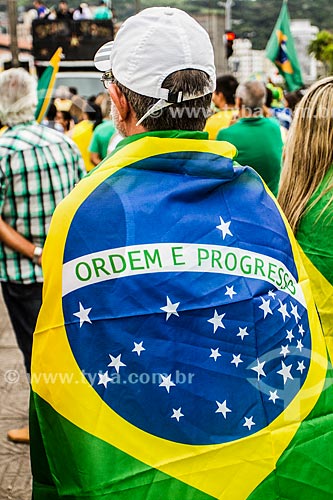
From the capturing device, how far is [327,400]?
223cm

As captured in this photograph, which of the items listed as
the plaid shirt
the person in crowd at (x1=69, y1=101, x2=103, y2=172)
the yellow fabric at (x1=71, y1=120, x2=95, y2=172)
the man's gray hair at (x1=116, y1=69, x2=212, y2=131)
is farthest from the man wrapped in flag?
the yellow fabric at (x1=71, y1=120, x2=95, y2=172)

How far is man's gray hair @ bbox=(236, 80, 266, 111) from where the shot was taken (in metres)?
6.26

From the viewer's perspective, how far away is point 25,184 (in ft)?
14.5

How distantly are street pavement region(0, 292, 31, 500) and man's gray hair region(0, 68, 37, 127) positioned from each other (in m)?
1.78

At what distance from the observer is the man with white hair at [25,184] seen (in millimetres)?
4398

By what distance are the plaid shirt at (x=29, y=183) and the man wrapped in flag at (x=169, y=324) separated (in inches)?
89.2

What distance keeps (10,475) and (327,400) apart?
257cm

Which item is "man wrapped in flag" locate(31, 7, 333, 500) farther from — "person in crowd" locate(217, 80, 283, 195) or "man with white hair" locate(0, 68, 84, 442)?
"person in crowd" locate(217, 80, 283, 195)

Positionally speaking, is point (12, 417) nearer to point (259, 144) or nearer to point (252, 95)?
point (259, 144)

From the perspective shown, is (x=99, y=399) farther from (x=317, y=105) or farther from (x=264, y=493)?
(x=317, y=105)

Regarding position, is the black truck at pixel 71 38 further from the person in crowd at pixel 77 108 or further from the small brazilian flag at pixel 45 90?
the small brazilian flag at pixel 45 90

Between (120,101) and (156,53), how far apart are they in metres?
0.16

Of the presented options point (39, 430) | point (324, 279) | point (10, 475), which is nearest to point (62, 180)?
point (10, 475)

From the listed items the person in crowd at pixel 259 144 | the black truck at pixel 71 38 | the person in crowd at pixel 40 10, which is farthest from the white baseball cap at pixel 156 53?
the person in crowd at pixel 40 10
